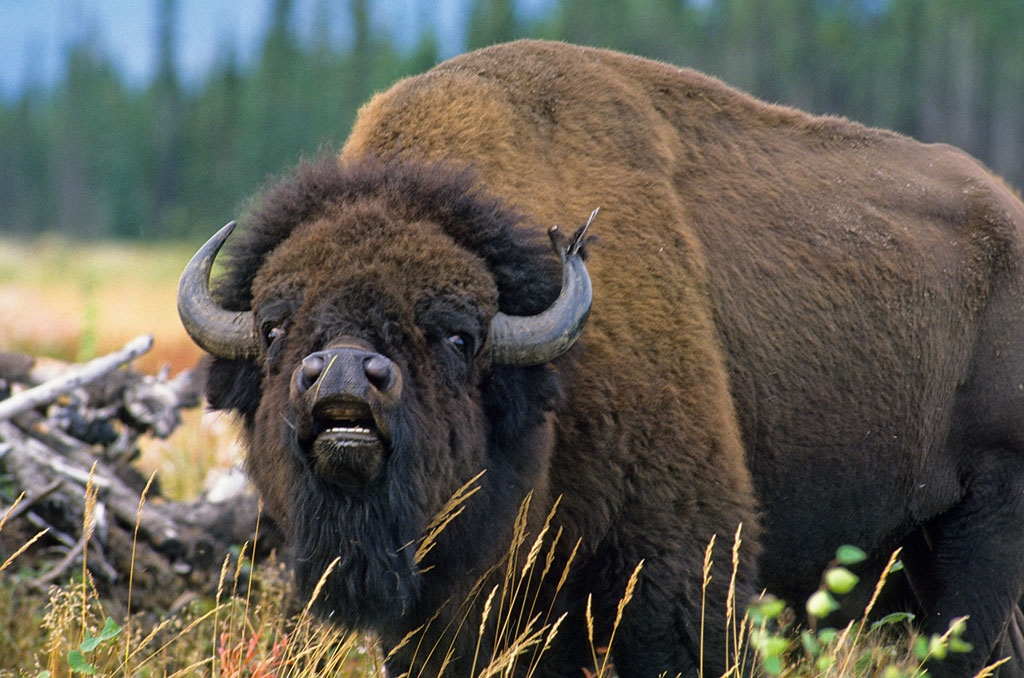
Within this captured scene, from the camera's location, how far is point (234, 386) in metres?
3.96

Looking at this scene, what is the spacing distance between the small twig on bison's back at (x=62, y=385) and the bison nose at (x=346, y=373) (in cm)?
303

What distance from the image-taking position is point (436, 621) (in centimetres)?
389

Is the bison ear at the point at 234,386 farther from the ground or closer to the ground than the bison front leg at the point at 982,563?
farther from the ground

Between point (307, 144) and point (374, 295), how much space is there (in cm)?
7258

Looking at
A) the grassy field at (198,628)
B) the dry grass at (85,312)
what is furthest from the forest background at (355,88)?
the grassy field at (198,628)

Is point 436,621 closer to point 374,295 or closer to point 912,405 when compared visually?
point 374,295

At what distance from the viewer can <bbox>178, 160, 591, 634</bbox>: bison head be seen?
3.30 m

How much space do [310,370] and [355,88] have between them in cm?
7663

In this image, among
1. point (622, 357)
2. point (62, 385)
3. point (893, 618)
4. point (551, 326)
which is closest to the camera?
point (551, 326)

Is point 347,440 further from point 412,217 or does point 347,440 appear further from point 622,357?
point 622,357

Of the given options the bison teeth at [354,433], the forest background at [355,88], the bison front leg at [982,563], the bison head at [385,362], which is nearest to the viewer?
the bison teeth at [354,433]

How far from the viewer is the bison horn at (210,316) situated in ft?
12.7

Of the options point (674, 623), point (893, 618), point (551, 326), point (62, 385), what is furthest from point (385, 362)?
point (62, 385)

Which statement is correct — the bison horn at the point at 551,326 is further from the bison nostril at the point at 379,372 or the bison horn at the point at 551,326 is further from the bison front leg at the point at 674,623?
the bison front leg at the point at 674,623
